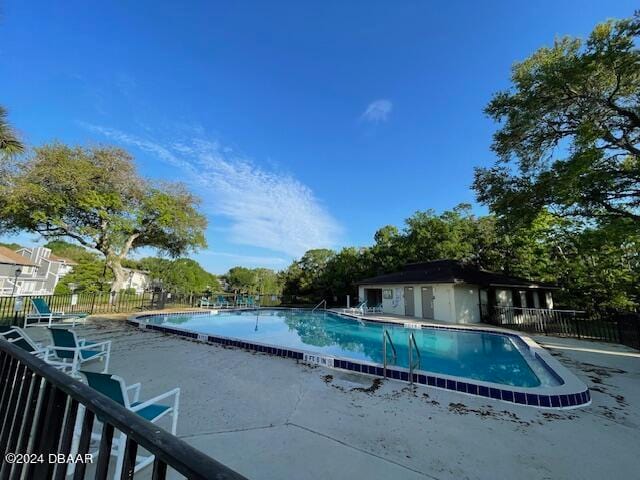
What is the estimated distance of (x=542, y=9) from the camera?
9.77 m

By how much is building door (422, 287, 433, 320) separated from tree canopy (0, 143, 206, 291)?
1571 cm

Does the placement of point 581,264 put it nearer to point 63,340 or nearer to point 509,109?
point 509,109

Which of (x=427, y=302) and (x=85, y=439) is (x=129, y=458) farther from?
(x=427, y=302)

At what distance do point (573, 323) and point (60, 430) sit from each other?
1718cm

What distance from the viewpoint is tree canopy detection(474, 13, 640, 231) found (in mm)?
9297

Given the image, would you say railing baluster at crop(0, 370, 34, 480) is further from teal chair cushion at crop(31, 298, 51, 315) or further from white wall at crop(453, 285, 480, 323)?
white wall at crop(453, 285, 480, 323)

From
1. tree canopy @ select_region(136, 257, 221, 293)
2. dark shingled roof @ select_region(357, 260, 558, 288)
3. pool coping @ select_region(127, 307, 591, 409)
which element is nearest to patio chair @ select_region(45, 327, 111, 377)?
pool coping @ select_region(127, 307, 591, 409)

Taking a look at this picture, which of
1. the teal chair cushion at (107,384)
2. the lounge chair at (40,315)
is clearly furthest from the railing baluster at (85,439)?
the lounge chair at (40,315)

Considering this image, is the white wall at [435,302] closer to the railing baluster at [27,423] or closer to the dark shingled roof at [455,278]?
the dark shingled roof at [455,278]

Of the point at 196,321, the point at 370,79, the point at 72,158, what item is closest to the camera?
the point at 370,79

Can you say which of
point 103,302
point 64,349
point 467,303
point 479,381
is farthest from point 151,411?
point 103,302

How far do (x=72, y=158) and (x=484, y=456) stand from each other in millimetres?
21599

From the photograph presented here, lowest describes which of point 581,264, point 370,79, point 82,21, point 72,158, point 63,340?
point 63,340

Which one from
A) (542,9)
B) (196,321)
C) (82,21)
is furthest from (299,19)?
(196,321)
